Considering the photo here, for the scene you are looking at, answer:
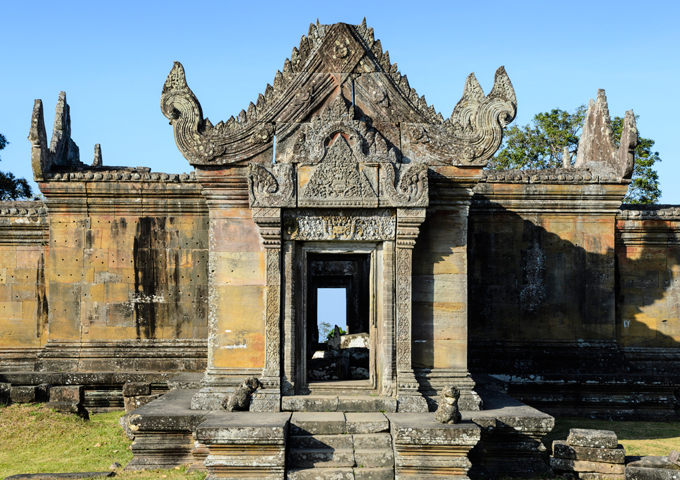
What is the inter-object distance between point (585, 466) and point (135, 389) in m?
6.97

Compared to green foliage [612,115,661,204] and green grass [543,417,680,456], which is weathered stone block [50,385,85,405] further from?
green foliage [612,115,661,204]

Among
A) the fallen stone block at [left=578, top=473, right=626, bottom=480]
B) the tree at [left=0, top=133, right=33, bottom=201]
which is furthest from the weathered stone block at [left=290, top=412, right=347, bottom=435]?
the tree at [left=0, top=133, right=33, bottom=201]

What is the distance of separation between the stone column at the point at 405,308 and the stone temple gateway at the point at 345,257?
28mm

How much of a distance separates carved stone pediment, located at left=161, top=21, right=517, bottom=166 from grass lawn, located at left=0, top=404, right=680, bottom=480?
4089 mm

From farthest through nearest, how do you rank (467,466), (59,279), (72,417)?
(59,279), (72,417), (467,466)

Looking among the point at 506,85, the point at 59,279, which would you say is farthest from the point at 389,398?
the point at 59,279

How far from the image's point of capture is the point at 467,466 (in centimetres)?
739

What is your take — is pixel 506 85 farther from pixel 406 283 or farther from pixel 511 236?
pixel 511 236

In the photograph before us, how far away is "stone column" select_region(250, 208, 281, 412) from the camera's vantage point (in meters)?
8.41

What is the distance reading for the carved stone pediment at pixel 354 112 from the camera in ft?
28.5

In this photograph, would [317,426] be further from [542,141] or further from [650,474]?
[542,141]

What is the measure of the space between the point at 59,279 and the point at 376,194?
6980 millimetres

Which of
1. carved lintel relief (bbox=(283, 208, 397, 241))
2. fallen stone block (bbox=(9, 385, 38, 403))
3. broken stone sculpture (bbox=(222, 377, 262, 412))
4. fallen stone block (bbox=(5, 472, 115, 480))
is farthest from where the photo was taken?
fallen stone block (bbox=(9, 385, 38, 403))

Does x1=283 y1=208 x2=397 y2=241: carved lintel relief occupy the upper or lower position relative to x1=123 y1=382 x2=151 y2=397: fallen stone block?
upper
